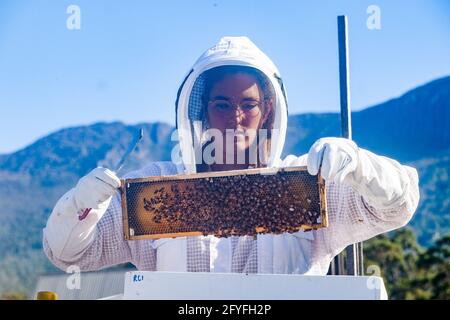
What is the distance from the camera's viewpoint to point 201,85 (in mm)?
4102

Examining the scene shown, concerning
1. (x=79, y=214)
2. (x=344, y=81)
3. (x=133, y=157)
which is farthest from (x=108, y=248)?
(x=133, y=157)

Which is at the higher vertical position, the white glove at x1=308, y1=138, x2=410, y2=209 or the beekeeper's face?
the beekeeper's face

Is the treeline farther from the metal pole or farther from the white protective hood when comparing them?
the white protective hood

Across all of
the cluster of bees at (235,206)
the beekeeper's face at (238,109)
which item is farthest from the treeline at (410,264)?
the cluster of bees at (235,206)

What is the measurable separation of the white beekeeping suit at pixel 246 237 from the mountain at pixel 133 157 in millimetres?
4738

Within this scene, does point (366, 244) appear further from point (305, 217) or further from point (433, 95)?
point (305, 217)

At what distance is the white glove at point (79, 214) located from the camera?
10.5ft

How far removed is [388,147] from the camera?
87.8ft

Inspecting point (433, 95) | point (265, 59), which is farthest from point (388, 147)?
point (265, 59)

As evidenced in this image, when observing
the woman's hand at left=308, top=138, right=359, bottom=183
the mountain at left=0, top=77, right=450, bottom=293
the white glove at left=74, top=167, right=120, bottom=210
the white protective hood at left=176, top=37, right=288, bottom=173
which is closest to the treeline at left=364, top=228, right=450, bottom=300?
the mountain at left=0, top=77, right=450, bottom=293

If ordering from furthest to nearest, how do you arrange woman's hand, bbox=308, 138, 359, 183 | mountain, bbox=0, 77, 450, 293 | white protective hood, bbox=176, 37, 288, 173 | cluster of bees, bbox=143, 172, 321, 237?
mountain, bbox=0, 77, 450, 293, white protective hood, bbox=176, 37, 288, 173, cluster of bees, bbox=143, 172, 321, 237, woman's hand, bbox=308, 138, 359, 183

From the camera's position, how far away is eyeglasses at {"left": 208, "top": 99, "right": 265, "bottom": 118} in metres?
3.73

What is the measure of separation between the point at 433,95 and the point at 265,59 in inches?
522

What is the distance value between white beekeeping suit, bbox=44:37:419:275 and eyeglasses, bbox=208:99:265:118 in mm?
184
